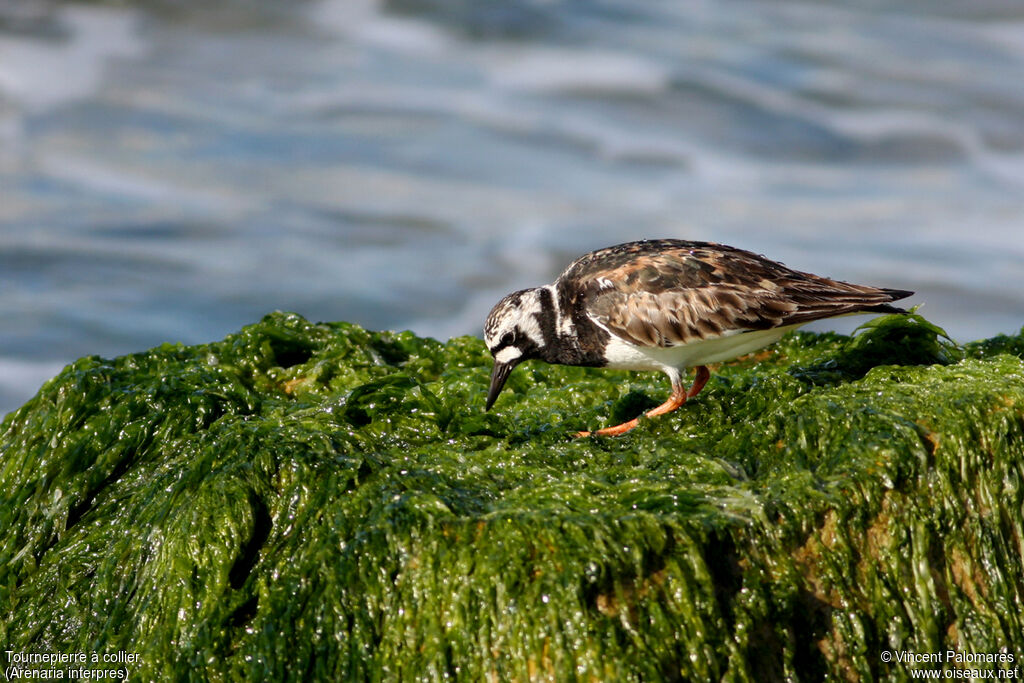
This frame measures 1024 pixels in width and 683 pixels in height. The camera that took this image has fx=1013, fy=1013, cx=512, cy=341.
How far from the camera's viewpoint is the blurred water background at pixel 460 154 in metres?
12.1

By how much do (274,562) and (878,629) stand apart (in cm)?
216

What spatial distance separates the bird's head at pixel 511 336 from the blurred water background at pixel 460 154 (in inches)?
245

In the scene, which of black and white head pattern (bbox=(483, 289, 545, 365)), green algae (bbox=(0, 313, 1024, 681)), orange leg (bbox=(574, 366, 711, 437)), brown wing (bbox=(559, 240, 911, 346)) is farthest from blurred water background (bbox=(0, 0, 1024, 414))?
green algae (bbox=(0, 313, 1024, 681))

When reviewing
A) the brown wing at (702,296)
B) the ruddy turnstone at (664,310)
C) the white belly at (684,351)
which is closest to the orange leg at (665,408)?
the ruddy turnstone at (664,310)

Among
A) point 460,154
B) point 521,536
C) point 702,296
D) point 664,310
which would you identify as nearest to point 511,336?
point 664,310

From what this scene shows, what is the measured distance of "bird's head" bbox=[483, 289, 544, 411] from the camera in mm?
5145

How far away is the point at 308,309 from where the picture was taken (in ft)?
38.8

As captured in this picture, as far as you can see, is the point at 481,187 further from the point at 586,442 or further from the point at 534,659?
the point at 534,659

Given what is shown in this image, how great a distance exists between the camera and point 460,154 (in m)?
14.9

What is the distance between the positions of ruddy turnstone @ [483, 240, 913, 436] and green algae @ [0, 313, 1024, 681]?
37 centimetres

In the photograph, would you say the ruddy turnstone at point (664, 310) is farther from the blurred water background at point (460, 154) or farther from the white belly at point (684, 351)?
the blurred water background at point (460, 154)

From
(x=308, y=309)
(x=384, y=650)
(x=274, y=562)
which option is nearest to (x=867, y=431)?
(x=384, y=650)

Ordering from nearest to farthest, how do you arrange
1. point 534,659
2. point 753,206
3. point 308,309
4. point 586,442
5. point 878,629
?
point 534,659 → point 878,629 → point 586,442 → point 308,309 → point 753,206

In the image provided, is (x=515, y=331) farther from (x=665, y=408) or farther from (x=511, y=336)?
(x=665, y=408)
